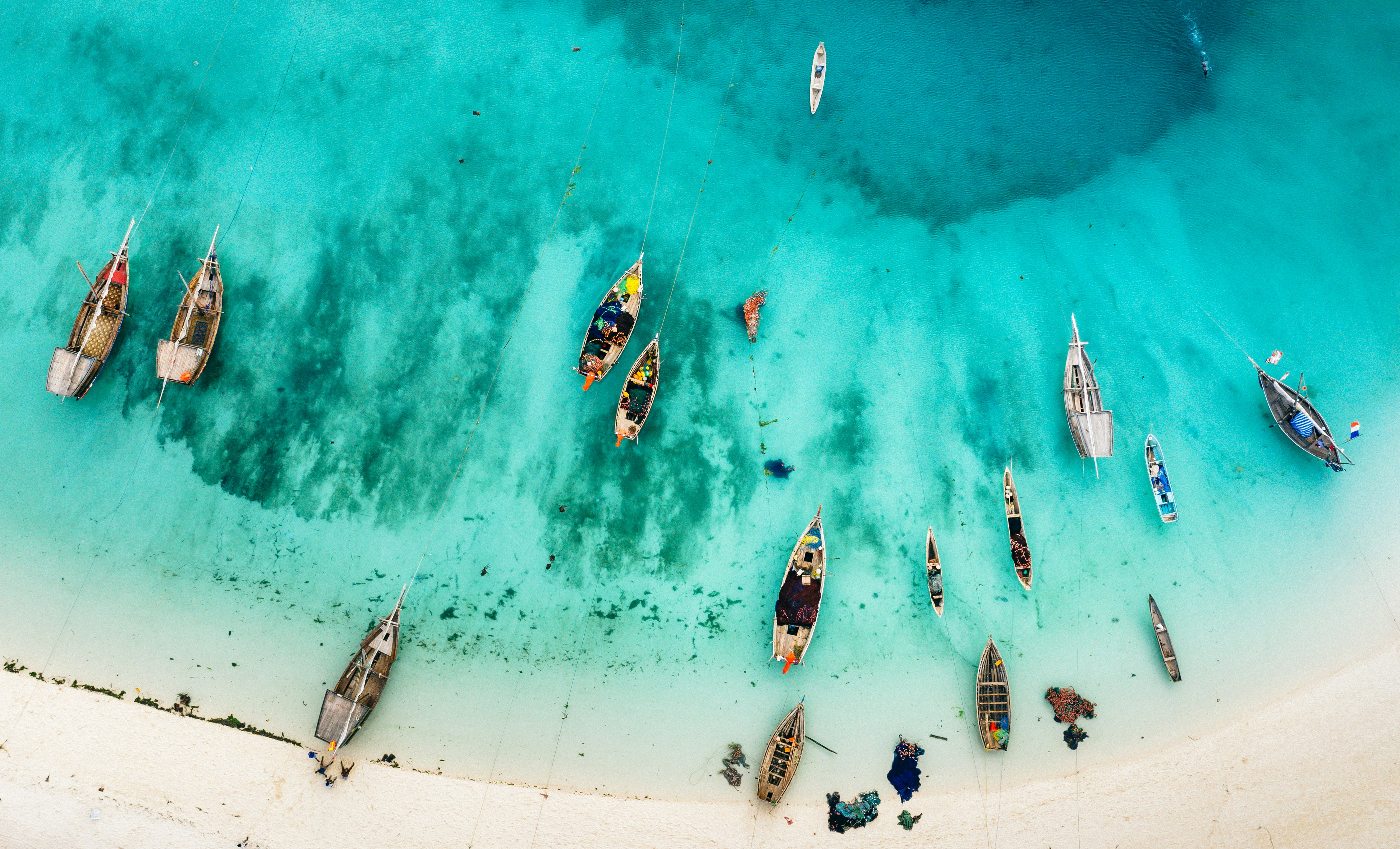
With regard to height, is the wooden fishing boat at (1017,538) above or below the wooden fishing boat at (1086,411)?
below

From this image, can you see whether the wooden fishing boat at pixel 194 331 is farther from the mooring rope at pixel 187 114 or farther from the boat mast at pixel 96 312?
the mooring rope at pixel 187 114

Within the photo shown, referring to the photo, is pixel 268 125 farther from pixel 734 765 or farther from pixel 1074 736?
pixel 1074 736

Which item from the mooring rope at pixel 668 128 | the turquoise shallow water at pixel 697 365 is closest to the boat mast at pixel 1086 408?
the turquoise shallow water at pixel 697 365

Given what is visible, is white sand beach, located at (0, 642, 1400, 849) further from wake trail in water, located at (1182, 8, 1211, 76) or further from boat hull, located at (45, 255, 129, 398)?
wake trail in water, located at (1182, 8, 1211, 76)

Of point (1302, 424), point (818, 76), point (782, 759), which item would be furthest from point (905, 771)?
point (818, 76)

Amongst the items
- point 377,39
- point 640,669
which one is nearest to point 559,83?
point 377,39
